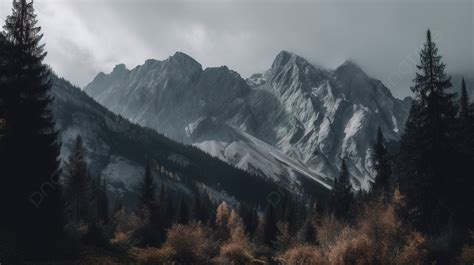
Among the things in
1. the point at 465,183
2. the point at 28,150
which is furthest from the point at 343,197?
the point at 28,150

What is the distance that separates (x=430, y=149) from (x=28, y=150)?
3176 centimetres

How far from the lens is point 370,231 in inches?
1099

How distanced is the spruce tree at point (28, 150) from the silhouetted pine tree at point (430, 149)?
2896 cm

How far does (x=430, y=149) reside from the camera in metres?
40.2

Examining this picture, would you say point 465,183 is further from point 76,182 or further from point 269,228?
point 269,228

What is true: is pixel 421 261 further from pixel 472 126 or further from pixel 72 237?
pixel 472 126

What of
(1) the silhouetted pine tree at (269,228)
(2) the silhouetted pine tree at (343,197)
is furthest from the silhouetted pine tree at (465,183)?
(1) the silhouetted pine tree at (269,228)

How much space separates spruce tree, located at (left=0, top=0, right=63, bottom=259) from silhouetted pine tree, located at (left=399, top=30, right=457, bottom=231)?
29.0 m

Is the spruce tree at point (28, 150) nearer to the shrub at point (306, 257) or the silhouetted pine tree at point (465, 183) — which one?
the shrub at point (306, 257)

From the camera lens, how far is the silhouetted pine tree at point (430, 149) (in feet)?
130

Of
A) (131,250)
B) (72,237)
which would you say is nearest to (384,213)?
(131,250)

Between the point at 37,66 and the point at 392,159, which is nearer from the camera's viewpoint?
the point at 37,66

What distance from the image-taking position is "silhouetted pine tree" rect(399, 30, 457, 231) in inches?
1564

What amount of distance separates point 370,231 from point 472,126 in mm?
27067
